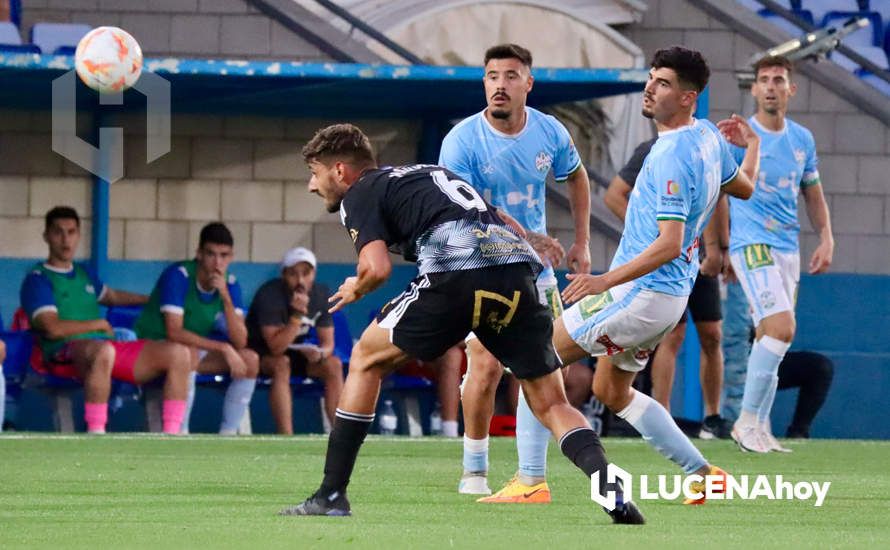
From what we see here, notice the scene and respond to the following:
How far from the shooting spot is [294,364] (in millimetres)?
14492

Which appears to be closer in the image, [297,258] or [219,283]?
[219,283]

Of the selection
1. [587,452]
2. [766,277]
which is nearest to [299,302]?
[766,277]

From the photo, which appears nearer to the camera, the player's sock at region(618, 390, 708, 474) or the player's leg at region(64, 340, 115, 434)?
the player's sock at region(618, 390, 708, 474)

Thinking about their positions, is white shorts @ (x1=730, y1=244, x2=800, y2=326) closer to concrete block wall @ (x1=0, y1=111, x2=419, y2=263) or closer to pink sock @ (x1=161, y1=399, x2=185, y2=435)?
pink sock @ (x1=161, y1=399, x2=185, y2=435)

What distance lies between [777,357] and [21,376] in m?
5.76

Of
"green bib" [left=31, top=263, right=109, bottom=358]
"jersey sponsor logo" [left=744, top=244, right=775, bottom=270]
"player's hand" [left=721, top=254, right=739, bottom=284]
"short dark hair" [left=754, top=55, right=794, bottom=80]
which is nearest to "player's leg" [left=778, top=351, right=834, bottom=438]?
"player's hand" [left=721, top=254, right=739, bottom=284]

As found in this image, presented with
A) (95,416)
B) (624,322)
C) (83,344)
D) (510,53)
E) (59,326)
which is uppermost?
(510,53)

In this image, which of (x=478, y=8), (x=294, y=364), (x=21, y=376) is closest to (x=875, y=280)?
(x=478, y=8)

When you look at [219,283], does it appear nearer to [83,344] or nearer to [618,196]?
[83,344]

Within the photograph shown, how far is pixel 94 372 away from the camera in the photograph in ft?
44.2

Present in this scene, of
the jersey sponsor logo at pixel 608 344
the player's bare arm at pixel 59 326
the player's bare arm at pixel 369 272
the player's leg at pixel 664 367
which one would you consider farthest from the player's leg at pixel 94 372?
the player's bare arm at pixel 369 272

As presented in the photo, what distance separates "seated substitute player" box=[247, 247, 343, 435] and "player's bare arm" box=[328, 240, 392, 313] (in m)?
7.78

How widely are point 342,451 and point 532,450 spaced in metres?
1.31

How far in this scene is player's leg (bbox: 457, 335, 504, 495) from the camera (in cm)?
822
